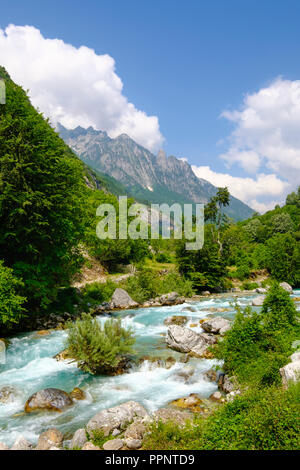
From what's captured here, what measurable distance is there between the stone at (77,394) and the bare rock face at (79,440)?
2826 mm

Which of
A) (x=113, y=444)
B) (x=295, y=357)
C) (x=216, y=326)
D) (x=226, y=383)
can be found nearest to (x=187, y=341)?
(x=216, y=326)

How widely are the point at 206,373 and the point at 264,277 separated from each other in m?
41.7

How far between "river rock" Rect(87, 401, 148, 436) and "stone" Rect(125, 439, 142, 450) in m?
0.84

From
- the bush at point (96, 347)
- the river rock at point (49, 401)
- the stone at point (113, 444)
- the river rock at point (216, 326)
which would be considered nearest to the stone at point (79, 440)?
the stone at point (113, 444)

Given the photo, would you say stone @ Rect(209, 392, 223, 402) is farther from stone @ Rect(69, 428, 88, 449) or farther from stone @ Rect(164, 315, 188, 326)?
stone @ Rect(164, 315, 188, 326)

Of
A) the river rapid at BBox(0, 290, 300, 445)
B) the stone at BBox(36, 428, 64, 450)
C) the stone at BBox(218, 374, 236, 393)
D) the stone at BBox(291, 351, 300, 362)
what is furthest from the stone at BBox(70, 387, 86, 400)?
the stone at BBox(291, 351, 300, 362)

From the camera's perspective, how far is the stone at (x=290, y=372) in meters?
7.10

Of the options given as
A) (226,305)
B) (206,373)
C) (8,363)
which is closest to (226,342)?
(206,373)

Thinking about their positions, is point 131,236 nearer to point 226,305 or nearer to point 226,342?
point 226,305

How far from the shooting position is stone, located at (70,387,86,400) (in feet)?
31.9

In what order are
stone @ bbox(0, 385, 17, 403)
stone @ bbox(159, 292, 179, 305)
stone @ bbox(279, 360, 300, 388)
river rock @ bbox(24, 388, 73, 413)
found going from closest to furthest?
1. stone @ bbox(279, 360, 300, 388)
2. river rock @ bbox(24, 388, 73, 413)
3. stone @ bbox(0, 385, 17, 403)
4. stone @ bbox(159, 292, 179, 305)

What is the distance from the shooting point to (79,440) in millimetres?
6824

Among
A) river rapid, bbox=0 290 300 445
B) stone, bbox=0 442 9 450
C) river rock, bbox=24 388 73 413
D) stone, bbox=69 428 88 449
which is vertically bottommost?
river rapid, bbox=0 290 300 445

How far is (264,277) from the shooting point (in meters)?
48.7
